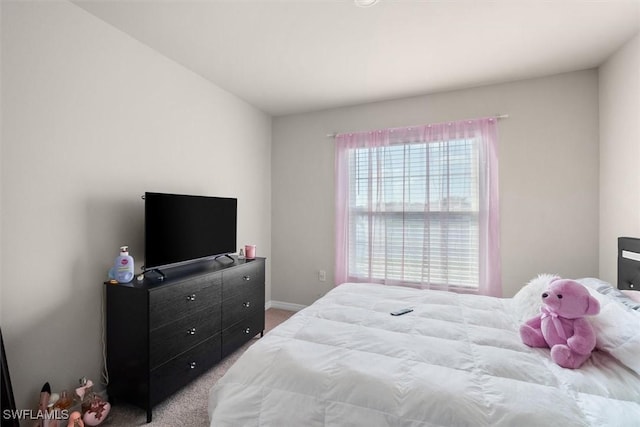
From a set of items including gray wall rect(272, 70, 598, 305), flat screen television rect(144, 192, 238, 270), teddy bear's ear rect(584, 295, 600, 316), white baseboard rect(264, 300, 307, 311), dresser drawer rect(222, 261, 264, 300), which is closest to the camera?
teddy bear's ear rect(584, 295, 600, 316)

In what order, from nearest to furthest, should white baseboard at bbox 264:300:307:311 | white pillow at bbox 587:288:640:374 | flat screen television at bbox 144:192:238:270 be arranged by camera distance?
1. white pillow at bbox 587:288:640:374
2. flat screen television at bbox 144:192:238:270
3. white baseboard at bbox 264:300:307:311

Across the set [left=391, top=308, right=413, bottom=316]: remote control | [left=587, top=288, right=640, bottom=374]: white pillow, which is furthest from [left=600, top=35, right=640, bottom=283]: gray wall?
[left=391, top=308, right=413, bottom=316]: remote control

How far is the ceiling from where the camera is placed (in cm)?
176

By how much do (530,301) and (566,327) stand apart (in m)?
0.35

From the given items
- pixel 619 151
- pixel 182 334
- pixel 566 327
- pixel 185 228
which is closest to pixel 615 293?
pixel 566 327

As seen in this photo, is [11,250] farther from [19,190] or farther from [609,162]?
[609,162]

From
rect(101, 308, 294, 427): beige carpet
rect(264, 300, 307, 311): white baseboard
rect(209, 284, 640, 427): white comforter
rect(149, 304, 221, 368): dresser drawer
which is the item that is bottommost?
rect(101, 308, 294, 427): beige carpet

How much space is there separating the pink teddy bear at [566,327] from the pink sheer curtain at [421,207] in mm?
1511

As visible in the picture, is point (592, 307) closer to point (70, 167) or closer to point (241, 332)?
point (241, 332)

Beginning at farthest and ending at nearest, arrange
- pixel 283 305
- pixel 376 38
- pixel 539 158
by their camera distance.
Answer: pixel 283 305, pixel 539 158, pixel 376 38

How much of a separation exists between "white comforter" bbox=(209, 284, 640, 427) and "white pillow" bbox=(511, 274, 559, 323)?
0.51ft

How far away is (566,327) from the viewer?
4.31ft

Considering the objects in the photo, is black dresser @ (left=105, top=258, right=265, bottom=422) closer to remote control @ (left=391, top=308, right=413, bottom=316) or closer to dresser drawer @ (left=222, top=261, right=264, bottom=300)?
dresser drawer @ (left=222, top=261, right=264, bottom=300)

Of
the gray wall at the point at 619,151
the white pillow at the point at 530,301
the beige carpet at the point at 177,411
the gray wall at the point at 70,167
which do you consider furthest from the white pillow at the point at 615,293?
the gray wall at the point at 70,167
